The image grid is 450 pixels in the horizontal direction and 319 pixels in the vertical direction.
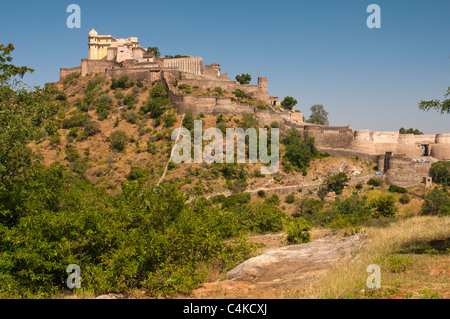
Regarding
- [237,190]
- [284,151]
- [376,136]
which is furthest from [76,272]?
[376,136]

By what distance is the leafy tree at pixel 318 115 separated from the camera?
68125 millimetres

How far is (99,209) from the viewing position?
11.2 metres

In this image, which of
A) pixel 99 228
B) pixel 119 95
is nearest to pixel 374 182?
pixel 119 95

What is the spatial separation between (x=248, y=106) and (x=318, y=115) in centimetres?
2668

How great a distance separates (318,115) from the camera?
69.4m

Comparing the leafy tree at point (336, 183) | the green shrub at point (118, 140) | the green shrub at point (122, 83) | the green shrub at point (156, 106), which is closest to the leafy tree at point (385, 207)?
the leafy tree at point (336, 183)

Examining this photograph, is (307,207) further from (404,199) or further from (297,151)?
(297,151)

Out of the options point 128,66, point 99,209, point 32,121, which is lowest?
point 99,209

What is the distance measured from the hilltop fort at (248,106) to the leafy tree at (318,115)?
1334 centimetres

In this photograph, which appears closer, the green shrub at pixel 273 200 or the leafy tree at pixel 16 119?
the leafy tree at pixel 16 119

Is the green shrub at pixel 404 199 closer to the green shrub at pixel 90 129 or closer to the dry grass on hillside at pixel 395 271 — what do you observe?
the dry grass on hillside at pixel 395 271

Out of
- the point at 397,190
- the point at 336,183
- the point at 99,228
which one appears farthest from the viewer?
Answer: the point at 336,183
